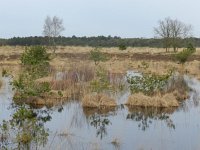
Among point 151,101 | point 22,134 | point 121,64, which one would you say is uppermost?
point 22,134

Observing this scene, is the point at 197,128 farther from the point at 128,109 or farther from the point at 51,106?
the point at 51,106

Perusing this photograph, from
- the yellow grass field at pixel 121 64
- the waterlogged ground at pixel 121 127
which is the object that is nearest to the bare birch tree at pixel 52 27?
the yellow grass field at pixel 121 64

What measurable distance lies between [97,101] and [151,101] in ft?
7.54

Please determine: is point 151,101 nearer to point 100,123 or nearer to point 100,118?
point 100,118

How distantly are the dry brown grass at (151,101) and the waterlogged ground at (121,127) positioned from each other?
49 centimetres

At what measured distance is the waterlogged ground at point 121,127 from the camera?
1187 centimetres

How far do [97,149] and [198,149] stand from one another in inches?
106

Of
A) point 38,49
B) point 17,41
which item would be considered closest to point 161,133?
point 38,49

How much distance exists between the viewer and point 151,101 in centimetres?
1811

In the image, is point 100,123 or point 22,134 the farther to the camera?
point 100,123

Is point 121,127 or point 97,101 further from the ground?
point 97,101

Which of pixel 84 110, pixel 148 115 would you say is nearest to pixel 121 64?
pixel 84 110

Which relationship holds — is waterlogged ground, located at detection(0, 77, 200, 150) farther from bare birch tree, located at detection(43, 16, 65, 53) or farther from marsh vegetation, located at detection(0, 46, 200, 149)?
bare birch tree, located at detection(43, 16, 65, 53)

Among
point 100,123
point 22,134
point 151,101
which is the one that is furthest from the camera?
point 151,101
